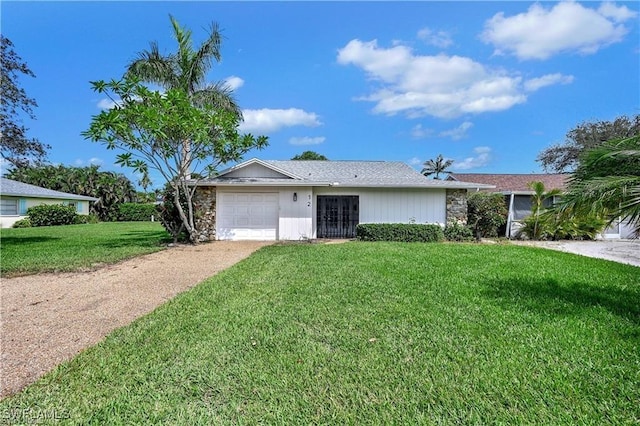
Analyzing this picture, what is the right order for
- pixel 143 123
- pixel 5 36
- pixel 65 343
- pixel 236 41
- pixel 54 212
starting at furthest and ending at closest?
pixel 54 212
pixel 236 41
pixel 5 36
pixel 143 123
pixel 65 343

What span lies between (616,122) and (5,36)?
4014cm

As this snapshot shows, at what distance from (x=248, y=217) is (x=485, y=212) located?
1098cm

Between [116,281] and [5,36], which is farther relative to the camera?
[5,36]

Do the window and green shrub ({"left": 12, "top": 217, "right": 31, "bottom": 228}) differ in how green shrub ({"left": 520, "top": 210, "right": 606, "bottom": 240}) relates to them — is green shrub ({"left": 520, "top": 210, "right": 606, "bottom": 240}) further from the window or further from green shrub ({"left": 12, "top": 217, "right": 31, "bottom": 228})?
the window

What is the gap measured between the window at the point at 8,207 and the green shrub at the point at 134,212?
925cm

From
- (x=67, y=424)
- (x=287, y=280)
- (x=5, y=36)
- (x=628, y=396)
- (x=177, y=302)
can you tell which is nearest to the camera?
(x=67, y=424)

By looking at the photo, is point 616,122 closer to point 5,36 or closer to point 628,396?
point 628,396

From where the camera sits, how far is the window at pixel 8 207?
2412cm

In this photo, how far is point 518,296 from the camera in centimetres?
541

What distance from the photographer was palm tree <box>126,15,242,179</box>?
15844 millimetres

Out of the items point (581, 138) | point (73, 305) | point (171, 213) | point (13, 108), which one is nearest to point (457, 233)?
point (171, 213)

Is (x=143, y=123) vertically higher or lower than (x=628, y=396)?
higher

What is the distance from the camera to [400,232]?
543 inches

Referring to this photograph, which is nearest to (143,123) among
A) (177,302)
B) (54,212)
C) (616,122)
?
(177,302)
